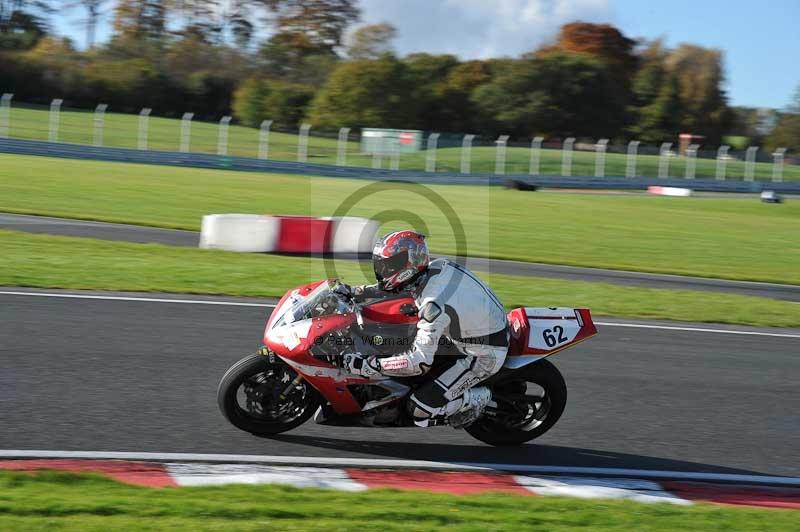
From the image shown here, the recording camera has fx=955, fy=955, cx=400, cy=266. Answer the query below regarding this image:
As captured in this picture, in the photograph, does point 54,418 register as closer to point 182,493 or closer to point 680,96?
point 182,493

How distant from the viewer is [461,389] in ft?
22.0

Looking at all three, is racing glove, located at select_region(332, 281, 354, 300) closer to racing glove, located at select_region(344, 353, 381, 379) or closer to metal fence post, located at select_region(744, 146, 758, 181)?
racing glove, located at select_region(344, 353, 381, 379)

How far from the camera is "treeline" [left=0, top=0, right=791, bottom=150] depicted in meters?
55.6

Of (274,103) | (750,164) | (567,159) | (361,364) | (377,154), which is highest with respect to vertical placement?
(274,103)

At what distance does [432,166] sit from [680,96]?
32082mm

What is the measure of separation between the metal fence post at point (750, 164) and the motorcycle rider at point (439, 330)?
4692 cm

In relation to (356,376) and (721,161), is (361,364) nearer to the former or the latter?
(356,376)

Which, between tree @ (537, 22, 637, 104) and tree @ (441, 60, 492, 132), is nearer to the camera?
tree @ (441, 60, 492, 132)

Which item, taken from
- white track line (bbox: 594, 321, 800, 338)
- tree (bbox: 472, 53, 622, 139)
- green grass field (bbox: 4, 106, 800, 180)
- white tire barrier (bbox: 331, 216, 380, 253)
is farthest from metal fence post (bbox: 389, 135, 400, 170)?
white track line (bbox: 594, 321, 800, 338)

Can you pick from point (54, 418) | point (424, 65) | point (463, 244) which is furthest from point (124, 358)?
point (424, 65)

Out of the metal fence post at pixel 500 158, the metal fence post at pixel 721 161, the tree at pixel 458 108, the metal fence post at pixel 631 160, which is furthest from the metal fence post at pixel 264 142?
the metal fence post at pixel 721 161

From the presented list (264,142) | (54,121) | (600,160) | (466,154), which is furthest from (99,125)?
(600,160)

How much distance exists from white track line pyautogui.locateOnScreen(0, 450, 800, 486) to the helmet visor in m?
1.30

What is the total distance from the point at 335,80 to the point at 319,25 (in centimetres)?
1959
